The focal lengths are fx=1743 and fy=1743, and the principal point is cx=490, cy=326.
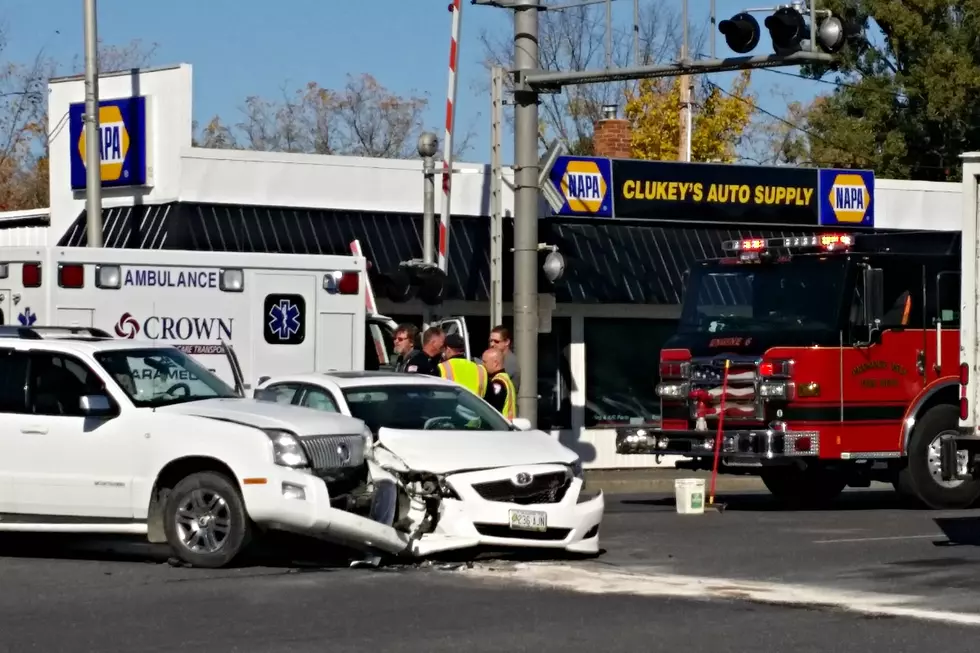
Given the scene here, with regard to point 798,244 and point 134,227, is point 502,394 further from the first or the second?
point 134,227

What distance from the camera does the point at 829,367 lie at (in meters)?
17.3

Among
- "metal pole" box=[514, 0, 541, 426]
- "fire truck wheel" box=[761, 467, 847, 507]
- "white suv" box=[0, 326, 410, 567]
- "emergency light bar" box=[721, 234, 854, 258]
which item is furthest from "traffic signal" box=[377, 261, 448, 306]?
"white suv" box=[0, 326, 410, 567]

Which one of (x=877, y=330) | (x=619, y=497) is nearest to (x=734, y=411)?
(x=877, y=330)

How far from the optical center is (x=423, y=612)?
1021 cm

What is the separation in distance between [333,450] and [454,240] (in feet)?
38.2

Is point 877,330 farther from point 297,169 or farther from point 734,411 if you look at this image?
point 297,169

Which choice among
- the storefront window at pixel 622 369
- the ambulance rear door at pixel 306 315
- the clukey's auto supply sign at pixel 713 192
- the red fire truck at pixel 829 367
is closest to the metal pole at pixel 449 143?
the clukey's auto supply sign at pixel 713 192

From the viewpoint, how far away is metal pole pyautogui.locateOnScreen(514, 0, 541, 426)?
20234mm

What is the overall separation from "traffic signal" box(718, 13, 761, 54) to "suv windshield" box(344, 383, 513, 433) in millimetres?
6246

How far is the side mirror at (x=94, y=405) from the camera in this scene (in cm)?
1244

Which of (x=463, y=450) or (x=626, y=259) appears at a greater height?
(x=626, y=259)

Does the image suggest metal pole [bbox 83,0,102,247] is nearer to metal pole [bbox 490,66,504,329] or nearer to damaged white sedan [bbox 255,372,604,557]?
metal pole [bbox 490,66,504,329]

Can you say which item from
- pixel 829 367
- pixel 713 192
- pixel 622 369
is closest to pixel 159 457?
pixel 829 367

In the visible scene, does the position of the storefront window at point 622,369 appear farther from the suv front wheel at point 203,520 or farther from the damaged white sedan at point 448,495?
the suv front wheel at point 203,520
